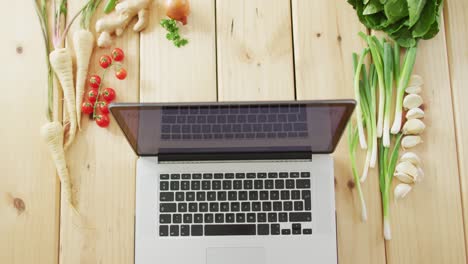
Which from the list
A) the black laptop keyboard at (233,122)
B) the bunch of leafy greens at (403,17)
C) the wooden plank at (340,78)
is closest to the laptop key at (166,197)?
the black laptop keyboard at (233,122)

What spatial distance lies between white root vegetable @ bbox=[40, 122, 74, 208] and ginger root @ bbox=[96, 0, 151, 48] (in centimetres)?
20

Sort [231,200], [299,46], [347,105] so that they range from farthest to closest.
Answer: [299,46], [231,200], [347,105]

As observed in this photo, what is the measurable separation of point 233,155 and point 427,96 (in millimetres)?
421

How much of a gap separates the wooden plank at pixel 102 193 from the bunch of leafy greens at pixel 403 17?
49 centimetres

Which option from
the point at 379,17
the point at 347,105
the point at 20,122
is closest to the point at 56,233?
the point at 20,122

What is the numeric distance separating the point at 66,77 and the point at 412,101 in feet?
2.32

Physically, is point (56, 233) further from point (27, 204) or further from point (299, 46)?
point (299, 46)

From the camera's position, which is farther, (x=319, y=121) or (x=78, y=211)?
(x=78, y=211)

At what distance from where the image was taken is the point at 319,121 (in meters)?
0.73

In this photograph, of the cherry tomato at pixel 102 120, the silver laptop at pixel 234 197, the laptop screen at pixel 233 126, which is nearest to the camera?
the laptop screen at pixel 233 126

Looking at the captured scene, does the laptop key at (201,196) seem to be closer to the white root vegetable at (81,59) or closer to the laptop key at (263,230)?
the laptop key at (263,230)

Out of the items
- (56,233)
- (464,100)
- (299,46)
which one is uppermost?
(299,46)

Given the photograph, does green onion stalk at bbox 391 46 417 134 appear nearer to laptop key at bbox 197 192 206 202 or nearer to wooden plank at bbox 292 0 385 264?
wooden plank at bbox 292 0 385 264

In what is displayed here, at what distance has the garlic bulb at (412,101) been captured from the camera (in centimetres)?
89
